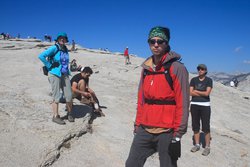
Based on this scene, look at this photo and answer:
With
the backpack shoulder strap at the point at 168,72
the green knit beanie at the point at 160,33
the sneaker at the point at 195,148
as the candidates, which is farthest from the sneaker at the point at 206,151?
the green knit beanie at the point at 160,33

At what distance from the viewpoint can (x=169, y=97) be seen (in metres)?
3.76

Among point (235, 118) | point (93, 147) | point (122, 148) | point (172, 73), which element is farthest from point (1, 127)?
point (235, 118)

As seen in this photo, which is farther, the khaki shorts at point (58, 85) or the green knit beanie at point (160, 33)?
the khaki shorts at point (58, 85)

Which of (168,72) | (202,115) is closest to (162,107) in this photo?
(168,72)

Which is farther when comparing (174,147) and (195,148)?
(195,148)

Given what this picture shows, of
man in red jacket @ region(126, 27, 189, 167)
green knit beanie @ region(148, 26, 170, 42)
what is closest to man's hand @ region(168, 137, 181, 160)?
man in red jacket @ region(126, 27, 189, 167)

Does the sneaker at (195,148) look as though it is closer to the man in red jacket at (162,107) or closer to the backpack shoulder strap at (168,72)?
the man in red jacket at (162,107)

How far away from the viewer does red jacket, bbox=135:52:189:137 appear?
145 inches

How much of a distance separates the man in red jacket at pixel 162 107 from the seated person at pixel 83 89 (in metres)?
5.22

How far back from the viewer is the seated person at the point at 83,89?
9102 millimetres

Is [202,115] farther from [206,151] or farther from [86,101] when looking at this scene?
[86,101]

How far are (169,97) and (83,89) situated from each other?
5.90 m

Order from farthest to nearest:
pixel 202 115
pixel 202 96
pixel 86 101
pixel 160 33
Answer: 1. pixel 86 101
2. pixel 202 115
3. pixel 202 96
4. pixel 160 33

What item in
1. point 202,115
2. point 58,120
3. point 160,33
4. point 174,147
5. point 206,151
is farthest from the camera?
point 206,151
